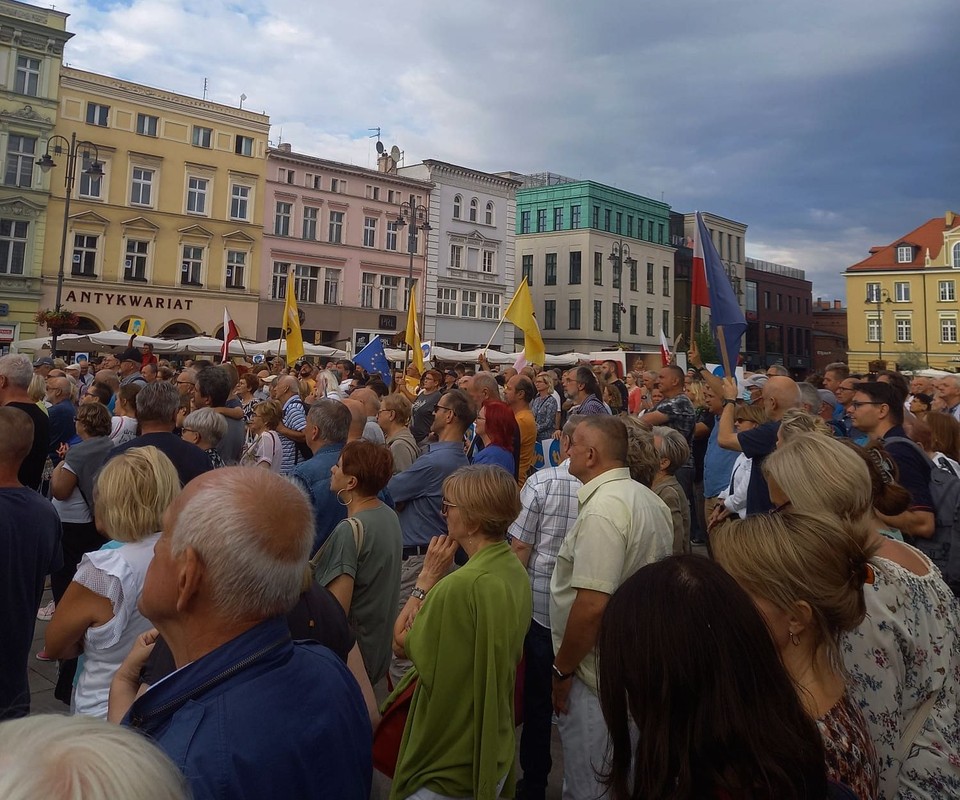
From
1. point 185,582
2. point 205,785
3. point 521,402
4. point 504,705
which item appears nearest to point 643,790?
point 205,785

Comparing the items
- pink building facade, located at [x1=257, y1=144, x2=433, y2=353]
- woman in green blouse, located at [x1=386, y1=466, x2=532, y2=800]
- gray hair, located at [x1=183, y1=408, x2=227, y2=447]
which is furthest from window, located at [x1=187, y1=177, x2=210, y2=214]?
woman in green blouse, located at [x1=386, y1=466, x2=532, y2=800]

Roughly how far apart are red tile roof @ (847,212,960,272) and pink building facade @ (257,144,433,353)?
44655mm

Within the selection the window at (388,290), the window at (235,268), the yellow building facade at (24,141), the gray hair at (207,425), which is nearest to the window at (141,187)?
the yellow building facade at (24,141)

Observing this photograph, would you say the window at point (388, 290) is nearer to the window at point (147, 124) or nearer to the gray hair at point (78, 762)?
the window at point (147, 124)

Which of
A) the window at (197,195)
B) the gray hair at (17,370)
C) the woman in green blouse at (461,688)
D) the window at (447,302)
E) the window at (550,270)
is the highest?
the window at (550,270)

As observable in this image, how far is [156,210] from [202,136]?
4591 millimetres

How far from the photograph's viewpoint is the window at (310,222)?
40812 mm

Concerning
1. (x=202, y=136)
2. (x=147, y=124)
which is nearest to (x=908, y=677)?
(x=147, y=124)

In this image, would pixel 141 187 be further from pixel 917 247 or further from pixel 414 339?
pixel 917 247

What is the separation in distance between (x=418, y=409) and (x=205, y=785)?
7.42 m

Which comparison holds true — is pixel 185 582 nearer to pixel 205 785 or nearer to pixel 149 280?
pixel 205 785

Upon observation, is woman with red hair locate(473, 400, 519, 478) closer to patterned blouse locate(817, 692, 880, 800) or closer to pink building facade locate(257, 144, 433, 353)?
patterned blouse locate(817, 692, 880, 800)

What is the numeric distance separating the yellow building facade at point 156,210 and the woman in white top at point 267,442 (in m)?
30.7

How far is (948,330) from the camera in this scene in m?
62.3
